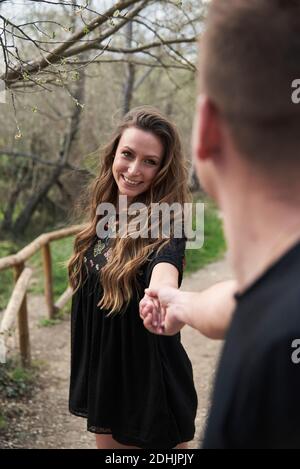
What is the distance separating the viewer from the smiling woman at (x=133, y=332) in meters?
2.25

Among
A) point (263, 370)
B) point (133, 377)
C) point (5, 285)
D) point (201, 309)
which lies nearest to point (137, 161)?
point (133, 377)

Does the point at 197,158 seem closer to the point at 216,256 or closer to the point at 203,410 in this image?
the point at 203,410

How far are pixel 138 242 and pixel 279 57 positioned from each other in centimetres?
151

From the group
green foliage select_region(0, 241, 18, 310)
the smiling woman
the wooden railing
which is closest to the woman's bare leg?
the smiling woman

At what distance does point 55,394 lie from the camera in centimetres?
454

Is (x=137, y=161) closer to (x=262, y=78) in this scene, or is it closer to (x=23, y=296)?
(x=262, y=78)

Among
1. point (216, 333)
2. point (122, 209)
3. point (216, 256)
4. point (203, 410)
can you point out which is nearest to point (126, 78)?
point (216, 256)

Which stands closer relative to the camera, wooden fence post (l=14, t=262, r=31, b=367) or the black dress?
the black dress

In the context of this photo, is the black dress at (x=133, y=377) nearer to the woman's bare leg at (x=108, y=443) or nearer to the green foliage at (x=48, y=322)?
the woman's bare leg at (x=108, y=443)

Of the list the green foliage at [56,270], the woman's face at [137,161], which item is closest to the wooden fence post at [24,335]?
the green foliage at [56,270]

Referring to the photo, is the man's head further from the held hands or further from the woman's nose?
the woman's nose

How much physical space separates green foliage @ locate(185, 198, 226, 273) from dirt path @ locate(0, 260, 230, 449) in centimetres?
320

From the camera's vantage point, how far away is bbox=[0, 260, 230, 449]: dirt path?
151 inches

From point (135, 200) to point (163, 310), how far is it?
3.05ft
